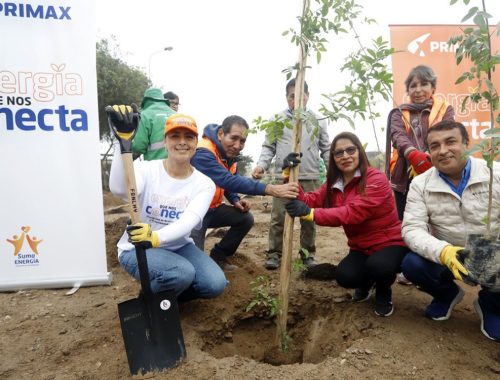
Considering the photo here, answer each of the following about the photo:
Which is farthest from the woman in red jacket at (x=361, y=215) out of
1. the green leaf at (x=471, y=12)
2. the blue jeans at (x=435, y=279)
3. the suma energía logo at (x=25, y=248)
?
the suma energía logo at (x=25, y=248)

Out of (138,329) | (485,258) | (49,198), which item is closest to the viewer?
(485,258)

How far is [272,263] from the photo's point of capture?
12.4 feet

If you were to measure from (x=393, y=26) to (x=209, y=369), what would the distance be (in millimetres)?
5268

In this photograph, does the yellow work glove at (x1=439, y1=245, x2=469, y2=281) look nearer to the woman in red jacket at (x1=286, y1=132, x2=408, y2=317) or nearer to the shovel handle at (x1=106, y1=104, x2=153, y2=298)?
the woman in red jacket at (x1=286, y1=132, x2=408, y2=317)

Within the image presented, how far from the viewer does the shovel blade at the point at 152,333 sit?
212 centimetres

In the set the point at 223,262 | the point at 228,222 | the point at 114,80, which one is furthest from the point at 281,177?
the point at 114,80

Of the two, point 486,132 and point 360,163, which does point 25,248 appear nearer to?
point 360,163

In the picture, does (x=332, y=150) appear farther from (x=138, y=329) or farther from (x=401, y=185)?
(x=138, y=329)

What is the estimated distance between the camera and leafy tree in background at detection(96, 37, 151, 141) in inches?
596

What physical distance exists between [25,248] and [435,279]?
3393mm

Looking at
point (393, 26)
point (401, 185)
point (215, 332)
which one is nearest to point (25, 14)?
point (215, 332)

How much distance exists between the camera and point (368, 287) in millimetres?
2855

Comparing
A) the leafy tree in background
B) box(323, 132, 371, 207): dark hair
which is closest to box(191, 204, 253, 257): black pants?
box(323, 132, 371, 207): dark hair

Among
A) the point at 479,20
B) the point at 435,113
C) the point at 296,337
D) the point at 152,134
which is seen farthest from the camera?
the point at 152,134
